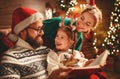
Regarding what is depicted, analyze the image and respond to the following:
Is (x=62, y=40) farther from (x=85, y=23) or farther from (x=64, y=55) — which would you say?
(x=85, y=23)

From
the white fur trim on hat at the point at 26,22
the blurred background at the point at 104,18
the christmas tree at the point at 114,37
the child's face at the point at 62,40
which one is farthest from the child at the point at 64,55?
the christmas tree at the point at 114,37

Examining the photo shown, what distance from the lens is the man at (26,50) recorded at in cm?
182

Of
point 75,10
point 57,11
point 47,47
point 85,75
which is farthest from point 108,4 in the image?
point 85,75

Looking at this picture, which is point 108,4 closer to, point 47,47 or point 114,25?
point 114,25

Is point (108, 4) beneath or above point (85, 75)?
above

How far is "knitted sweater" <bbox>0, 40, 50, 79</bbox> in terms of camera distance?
1780mm

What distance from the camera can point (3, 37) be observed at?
220 centimetres

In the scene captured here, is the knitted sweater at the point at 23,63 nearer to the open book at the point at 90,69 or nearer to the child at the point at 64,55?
the child at the point at 64,55

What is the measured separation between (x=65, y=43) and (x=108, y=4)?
4350 millimetres

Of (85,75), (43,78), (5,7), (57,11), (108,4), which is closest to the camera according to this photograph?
(85,75)

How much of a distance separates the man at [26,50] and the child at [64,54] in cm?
9

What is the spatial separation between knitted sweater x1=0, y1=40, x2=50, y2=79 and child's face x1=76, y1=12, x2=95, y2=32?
35cm

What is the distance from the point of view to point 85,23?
2.04m

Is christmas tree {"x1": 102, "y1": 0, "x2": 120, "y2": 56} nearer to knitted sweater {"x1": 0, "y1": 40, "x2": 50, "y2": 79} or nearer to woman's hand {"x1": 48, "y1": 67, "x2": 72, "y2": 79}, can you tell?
knitted sweater {"x1": 0, "y1": 40, "x2": 50, "y2": 79}
